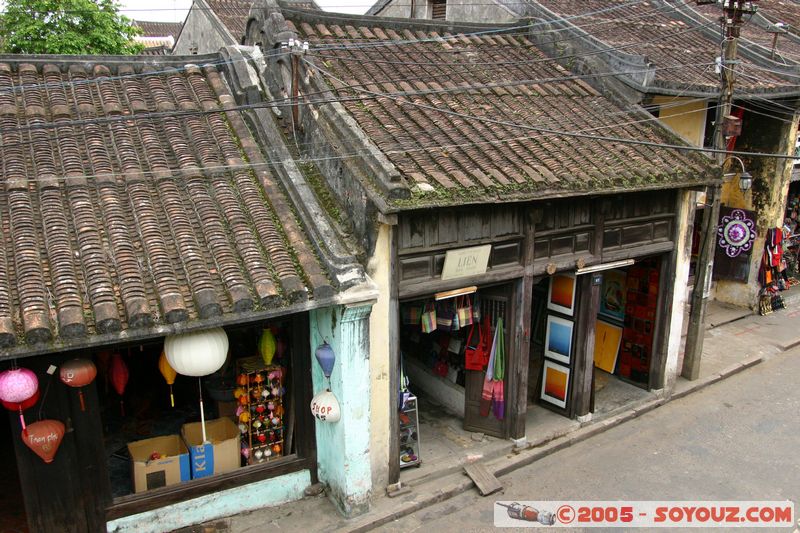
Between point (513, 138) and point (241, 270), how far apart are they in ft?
16.0

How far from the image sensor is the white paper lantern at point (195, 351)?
22.5 feet

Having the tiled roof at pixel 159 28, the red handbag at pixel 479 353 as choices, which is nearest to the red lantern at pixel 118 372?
the red handbag at pixel 479 353

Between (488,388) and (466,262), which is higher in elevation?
(466,262)

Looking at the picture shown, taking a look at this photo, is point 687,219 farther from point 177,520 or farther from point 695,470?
point 177,520

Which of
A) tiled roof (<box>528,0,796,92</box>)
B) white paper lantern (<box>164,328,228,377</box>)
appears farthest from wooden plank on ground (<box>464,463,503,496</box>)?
tiled roof (<box>528,0,796,92</box>)

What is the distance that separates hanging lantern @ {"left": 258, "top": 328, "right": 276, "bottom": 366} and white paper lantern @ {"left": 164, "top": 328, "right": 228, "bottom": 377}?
113cm

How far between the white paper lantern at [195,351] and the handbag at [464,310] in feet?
13.5

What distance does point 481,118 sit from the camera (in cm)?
963

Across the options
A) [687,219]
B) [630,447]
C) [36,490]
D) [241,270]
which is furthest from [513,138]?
[36,490]

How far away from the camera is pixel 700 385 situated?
12.7 meters

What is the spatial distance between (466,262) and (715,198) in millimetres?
6049

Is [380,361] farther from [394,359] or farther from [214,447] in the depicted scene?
[214,447]

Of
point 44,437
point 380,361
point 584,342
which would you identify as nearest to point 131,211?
point 44,437

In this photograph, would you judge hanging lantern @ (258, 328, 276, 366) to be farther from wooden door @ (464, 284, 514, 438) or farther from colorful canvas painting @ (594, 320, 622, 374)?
colorful canvas painting @ (594, 320, 622, 374)
